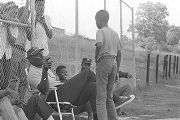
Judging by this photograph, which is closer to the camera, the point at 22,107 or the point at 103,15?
the point at 22,107

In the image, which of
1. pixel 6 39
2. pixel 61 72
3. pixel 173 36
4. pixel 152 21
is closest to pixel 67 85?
pixel 61 72

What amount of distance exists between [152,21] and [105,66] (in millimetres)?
68441

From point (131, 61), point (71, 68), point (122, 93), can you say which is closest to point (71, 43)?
point (71, 68)

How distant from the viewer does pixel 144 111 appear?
10.1 metres

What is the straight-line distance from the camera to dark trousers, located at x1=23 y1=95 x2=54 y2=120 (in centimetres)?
550

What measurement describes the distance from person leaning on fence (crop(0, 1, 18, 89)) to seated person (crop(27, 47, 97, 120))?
0.33m

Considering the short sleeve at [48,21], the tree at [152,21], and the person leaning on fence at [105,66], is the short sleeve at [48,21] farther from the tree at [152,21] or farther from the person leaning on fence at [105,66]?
the tree at [152,21]

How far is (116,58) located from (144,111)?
3.60m

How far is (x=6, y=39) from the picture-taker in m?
6.28

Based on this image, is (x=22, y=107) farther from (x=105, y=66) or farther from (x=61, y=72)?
(x=61, y=72)

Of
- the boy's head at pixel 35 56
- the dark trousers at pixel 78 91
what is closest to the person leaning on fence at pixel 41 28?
the boy's head at pixel 35 56

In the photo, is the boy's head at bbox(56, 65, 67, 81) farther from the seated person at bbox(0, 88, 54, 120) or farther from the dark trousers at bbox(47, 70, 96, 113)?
the seated person at bbox(0, 88, 54, 120)

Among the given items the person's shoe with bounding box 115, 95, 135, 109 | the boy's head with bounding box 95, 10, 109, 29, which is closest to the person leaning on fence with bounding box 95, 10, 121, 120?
the boy's head with bounding box 95, 10, 109, 29

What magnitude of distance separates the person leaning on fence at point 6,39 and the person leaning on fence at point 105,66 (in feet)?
4.14
